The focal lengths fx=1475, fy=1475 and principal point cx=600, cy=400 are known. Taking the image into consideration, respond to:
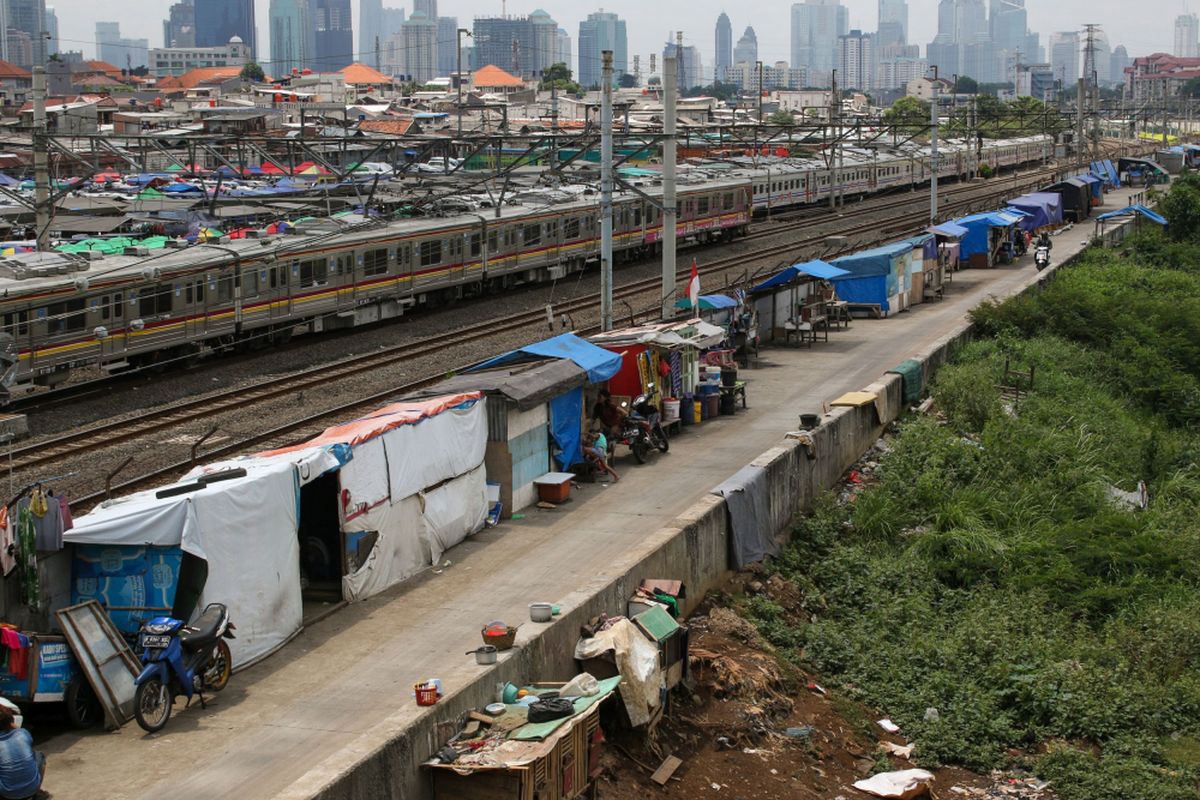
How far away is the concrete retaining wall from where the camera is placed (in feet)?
33.9

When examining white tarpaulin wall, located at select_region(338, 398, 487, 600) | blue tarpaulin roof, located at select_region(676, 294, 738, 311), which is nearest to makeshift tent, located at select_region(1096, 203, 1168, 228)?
blue tarpaulin roof, located at select_region(676, 294, 738, 311)

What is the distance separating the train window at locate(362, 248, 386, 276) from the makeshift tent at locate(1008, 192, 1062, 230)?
2742cm

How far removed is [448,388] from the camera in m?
18.2

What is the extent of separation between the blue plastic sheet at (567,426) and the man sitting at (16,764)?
1006 centimetres

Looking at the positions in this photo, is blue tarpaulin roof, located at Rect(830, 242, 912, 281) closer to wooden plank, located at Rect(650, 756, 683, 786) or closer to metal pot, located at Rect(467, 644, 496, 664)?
wooden plank, located at Rect(650, 756, 683, 786)

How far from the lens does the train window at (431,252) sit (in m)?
37.7

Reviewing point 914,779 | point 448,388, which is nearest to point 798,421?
point 448,388

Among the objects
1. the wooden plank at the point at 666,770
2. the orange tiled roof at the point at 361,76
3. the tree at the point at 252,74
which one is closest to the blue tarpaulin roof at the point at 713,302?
the wooden plank at the point at 666,770

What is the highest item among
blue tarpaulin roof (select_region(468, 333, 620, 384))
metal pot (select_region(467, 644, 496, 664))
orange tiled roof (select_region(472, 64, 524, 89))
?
orange tiled roof (select_region(472, 64, 524, 89))

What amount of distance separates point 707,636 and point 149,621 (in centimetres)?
620

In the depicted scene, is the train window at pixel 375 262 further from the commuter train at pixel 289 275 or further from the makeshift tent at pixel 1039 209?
the makeshift tent at pixel 1039 209

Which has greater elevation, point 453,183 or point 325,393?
point 453,183

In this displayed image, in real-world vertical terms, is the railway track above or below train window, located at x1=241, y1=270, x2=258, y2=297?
below

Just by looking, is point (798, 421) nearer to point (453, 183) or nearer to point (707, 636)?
point (707, 636)
